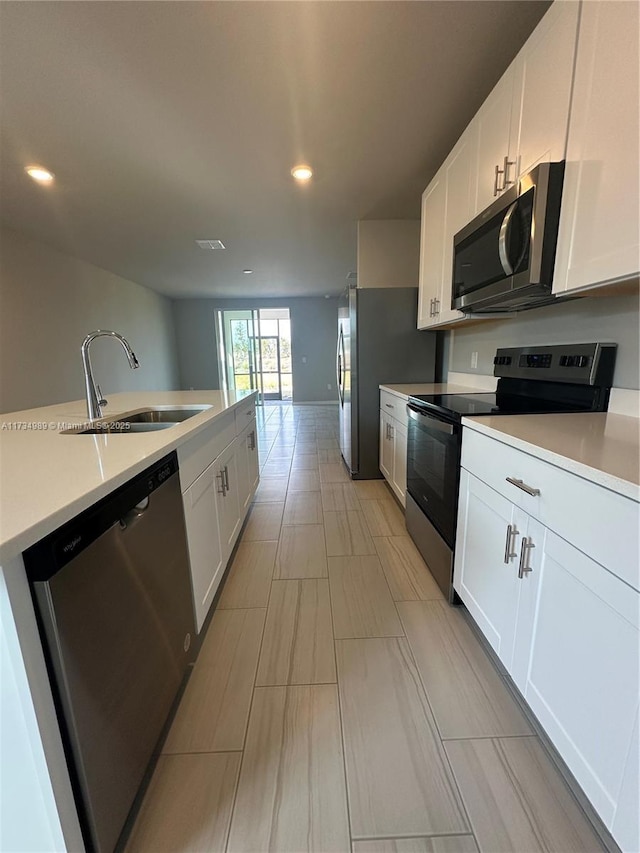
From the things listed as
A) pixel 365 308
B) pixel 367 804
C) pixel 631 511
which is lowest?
pixel 367 804

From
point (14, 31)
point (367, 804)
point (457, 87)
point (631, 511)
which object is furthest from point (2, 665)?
point (457, 87)

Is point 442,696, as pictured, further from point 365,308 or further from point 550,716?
point 365,308

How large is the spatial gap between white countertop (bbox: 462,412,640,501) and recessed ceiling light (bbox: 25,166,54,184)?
3.18 metres

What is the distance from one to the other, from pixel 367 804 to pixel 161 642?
736 mm

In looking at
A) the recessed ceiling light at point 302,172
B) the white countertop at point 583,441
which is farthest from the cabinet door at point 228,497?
the recessed ceiling light at point 302,172

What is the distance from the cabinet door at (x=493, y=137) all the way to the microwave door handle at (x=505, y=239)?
277 millimetres

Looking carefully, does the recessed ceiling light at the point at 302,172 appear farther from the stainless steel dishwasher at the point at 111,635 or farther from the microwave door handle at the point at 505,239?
the stainless steel dishwasher at the point at 111,635

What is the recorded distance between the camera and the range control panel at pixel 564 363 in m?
1.38

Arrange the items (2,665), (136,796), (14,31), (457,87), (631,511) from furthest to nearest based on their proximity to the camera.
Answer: (457,87)
(14,31)
(136,796)
(631,511)
(2,665)

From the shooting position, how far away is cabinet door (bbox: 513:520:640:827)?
748 mm

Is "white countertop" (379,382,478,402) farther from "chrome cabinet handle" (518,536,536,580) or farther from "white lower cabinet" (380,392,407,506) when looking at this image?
"chrome cabinet handle" (518,536,536,580)

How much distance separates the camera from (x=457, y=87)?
1689 mm

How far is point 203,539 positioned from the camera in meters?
1.50

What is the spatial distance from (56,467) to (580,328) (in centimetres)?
206
